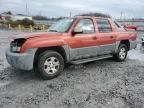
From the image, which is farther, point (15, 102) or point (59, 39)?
point (59, 39)

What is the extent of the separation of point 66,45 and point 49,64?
77 centimetres

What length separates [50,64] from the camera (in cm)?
580

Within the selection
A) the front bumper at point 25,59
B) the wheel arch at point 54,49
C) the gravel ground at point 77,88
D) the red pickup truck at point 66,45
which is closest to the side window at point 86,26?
the red pickup truck at point 66,45

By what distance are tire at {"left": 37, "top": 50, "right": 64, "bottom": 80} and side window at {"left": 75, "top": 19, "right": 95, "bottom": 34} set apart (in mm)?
1190

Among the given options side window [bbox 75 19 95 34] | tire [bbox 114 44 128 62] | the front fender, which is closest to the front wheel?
the front fender

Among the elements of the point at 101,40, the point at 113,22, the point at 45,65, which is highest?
the point at 113,22

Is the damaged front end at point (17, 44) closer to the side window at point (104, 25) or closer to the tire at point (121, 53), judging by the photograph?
the side window at point (104, 25)

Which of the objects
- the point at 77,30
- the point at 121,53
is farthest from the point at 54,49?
the point at 121,53

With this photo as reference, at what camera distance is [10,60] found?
5.70m

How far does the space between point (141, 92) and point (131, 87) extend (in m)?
A: 0.38

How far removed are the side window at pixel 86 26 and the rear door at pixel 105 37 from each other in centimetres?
30

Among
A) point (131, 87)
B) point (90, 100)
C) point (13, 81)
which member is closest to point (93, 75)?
point (131, 87)

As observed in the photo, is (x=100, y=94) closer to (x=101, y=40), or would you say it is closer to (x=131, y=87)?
(x=131, y=87)

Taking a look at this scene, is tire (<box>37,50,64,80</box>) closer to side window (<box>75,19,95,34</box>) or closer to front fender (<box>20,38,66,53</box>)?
front fender (<box>20,38,66,53</box>)
